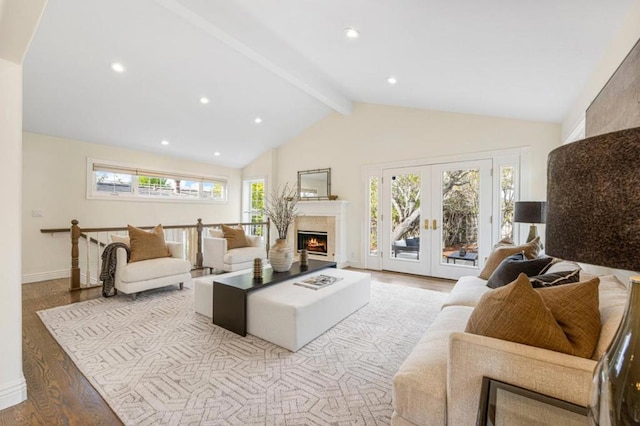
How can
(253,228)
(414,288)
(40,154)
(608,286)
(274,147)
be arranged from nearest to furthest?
1. (608,286)
2. (414,288)
3. (40,154)
4. (274,147)
5. (253,228)

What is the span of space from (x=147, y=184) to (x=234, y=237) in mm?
2210

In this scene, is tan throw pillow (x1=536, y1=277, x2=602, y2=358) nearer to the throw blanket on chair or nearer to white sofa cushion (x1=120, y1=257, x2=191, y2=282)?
white sofa cushion (x1=120, y1=257, x2=191, y2=282)

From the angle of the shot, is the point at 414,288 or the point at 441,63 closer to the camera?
the point at 441,63

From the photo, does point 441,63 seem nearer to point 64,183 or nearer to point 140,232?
point 140,232

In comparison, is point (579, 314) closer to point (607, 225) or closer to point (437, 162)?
point (607, 225)

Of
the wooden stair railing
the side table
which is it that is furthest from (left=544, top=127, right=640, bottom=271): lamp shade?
the wooden stair railing

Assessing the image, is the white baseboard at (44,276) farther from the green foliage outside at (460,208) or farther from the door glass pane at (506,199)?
the door glass pane at (506,199)

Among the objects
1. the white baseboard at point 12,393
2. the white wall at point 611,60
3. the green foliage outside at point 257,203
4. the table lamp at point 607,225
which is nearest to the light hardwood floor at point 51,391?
the white baseboard at point 12,393

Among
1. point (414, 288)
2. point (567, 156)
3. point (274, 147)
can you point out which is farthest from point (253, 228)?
point (567, 156)

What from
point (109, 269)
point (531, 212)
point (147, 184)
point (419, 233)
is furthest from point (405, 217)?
point (147, 184)

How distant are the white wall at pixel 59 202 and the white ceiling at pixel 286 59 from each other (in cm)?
27

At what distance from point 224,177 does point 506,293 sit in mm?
6807

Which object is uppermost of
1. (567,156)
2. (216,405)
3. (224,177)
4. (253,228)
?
(224,177)

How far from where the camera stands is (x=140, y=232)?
399 cm
